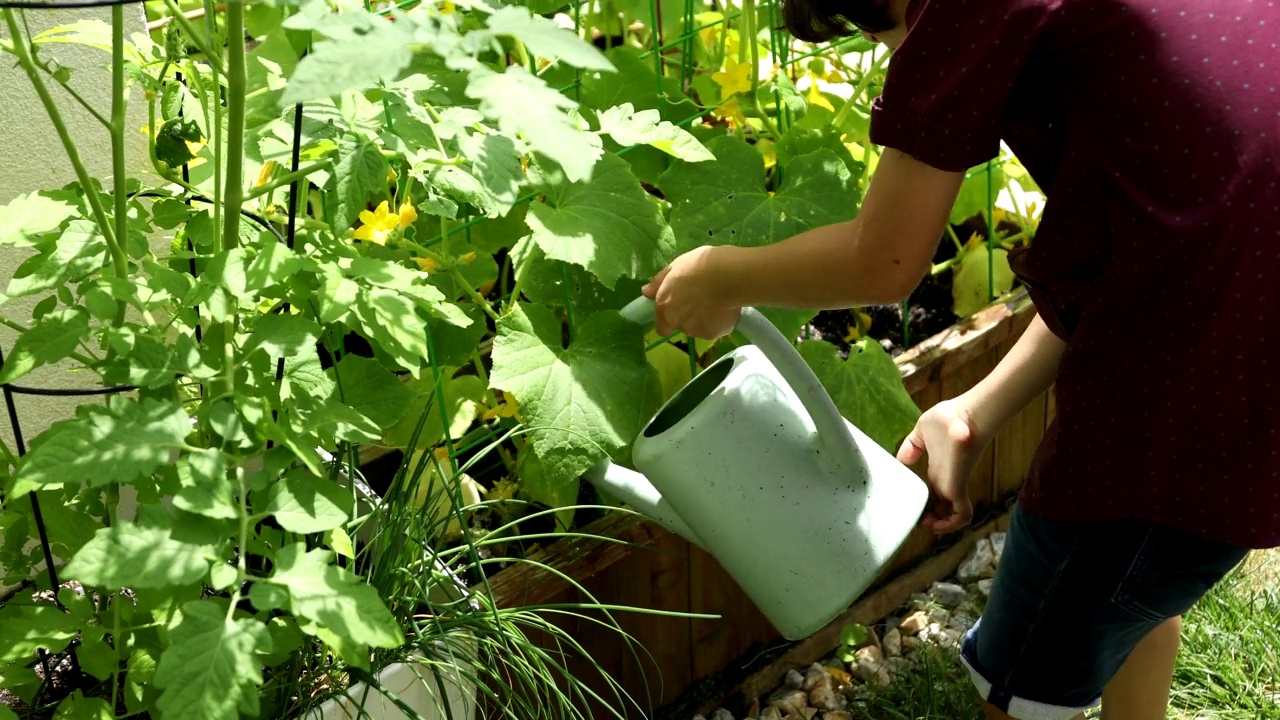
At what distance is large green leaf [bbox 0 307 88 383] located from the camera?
3.57 ft

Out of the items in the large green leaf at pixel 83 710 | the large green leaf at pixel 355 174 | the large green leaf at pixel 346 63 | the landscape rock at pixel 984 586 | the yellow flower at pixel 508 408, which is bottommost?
the landscape rock at pixel 984 586

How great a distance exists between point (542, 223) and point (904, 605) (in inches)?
39.6

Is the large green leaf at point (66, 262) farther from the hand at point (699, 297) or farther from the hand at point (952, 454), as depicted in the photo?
the hand at point (952, 454)

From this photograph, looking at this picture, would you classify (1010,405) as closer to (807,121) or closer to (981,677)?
(981,677)

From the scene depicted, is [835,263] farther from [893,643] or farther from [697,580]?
[893,643]

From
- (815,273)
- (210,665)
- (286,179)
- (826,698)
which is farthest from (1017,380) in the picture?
(210,665)

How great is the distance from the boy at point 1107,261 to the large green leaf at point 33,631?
0.61 meters

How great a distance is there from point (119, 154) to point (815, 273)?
61 cm

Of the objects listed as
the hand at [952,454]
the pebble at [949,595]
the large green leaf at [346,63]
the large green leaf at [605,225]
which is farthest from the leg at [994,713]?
the large green leaf at [346,63]

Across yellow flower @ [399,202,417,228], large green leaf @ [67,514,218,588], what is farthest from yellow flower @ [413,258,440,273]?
large green leaf @ [67,514,218,588]

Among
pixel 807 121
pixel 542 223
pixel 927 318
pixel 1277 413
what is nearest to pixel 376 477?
pixel 542 223

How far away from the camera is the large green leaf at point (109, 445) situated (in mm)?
982

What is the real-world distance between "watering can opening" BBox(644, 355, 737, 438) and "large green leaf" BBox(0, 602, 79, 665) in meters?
0.57

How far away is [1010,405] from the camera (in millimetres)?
1628
